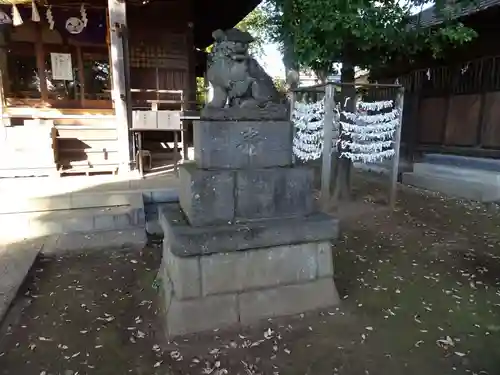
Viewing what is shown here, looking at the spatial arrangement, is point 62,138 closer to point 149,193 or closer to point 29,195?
point 29,195

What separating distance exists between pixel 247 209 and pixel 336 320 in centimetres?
122

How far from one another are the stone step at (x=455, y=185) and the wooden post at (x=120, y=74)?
6.83 metres

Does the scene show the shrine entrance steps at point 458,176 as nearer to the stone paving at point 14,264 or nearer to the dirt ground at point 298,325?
Result: the dirt ground at point 298,325

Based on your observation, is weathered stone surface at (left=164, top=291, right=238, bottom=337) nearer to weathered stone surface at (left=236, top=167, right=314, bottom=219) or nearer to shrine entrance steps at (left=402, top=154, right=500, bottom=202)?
weathered stone surface at (left=236, top=167, right=314, bottom=219)

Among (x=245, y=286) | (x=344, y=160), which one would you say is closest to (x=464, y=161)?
(x=344, y=160)

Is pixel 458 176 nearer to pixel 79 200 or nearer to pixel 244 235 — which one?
pixel 244 235

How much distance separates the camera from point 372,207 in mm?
6801

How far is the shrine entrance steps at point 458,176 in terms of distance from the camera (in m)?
7.21

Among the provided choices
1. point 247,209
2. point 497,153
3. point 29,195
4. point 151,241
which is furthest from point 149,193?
point 497,153

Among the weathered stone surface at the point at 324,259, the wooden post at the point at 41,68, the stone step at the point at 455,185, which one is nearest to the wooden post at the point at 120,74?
the wooden post at the point at 41,68

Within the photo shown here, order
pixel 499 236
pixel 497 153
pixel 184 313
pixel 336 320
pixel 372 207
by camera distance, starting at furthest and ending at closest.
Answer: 1. pixel 497 153
2. pixel 372 207
3. pixel 499 236
4. pixel 336 320
5. pixel 184 313

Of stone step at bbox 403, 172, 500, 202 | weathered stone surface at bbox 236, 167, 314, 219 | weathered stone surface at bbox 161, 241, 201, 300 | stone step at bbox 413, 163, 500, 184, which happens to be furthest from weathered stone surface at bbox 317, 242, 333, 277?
stone step at bbox 413, 163, 500, 184

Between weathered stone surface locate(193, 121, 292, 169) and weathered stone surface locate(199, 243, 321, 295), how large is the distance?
2.44ft

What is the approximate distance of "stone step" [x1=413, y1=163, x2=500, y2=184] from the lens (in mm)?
7348
